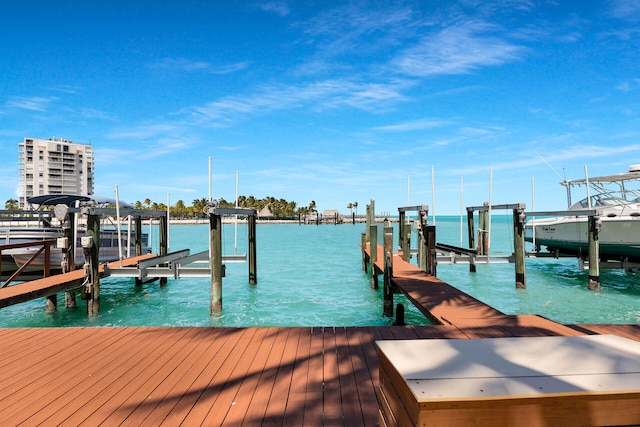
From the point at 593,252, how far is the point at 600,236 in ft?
9.83

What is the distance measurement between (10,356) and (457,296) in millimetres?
7600

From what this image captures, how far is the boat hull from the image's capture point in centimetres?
1482

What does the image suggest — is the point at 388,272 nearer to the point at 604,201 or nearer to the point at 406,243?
the point at 406,243

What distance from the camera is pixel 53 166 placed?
123 m

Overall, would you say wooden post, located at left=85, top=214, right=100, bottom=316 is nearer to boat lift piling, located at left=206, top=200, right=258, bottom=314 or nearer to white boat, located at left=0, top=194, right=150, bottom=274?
white boat, located at left=0, top=194, right=150, bottom=274

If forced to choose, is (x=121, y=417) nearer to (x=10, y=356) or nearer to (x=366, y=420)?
(x=366, y=420)

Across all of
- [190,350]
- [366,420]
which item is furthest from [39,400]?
[366,420]

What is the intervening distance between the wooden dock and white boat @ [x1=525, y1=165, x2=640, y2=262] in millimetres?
11830

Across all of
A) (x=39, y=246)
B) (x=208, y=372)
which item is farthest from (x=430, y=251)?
(x=39, y=246)

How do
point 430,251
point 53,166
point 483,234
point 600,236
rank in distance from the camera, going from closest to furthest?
point 430,251, point 600,236, point 483,234, point 53,166

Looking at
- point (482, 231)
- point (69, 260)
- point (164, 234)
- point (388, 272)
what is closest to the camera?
point (388, 272)

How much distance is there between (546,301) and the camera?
12.9 metres

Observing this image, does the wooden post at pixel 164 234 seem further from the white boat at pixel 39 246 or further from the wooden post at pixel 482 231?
the wooden post at pixel 482 231

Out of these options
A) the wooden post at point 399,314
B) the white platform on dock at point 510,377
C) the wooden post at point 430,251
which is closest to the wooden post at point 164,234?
the wooden post at point 399,314
